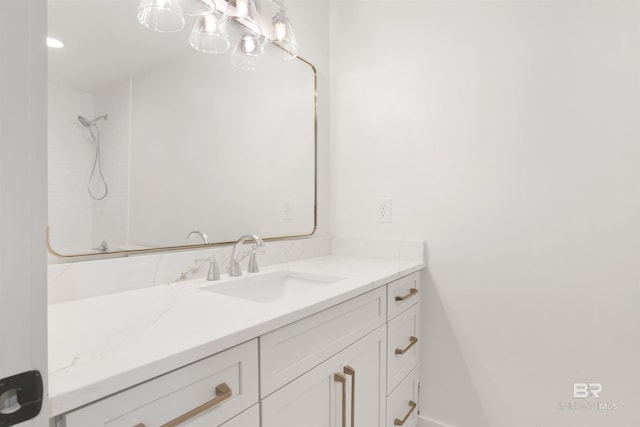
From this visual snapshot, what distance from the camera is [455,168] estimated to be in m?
1.52

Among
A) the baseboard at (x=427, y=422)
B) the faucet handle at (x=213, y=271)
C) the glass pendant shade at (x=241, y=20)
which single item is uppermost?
the glass pendant shade at (x=241, y=20)

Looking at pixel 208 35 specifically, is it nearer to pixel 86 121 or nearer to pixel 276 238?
pixel 86 121

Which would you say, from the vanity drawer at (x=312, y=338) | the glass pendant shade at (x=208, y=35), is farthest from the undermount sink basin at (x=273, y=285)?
the glass pendant shade at (x=208, y=35)

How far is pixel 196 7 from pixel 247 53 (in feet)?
0.90

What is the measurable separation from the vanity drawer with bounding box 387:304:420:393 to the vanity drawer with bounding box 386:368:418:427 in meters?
0.04

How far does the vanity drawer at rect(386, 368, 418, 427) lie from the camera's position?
1.31 m

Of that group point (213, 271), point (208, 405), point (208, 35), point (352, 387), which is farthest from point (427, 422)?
point (208, 35)

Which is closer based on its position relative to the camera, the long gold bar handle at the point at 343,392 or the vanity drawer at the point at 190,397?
the vanity drawer at the point at 190,397

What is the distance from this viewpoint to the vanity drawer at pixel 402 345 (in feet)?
4.24

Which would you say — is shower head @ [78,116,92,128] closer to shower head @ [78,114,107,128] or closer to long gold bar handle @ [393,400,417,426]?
shower head @ [78,114,107,128]

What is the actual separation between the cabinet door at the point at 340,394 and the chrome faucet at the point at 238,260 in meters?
0.50

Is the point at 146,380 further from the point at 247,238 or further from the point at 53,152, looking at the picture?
the point at 247,238

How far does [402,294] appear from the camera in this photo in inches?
55.6

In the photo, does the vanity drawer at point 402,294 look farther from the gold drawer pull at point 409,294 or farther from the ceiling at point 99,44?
the ceiling at point 99,44
